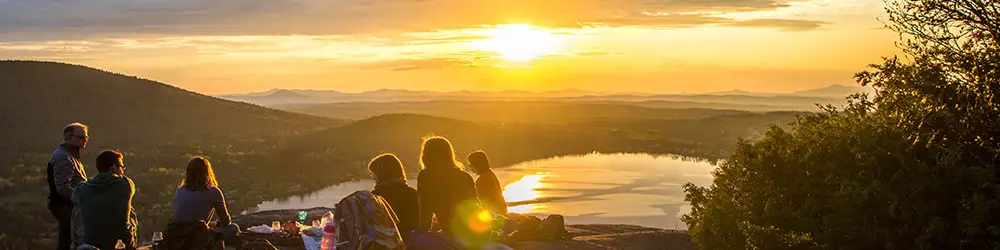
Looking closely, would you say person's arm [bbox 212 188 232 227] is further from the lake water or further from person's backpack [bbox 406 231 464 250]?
the lake water

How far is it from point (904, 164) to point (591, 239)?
221 inches

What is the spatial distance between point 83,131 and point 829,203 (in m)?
9.47

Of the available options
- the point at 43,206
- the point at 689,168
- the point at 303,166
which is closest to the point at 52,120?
the point at 303,166

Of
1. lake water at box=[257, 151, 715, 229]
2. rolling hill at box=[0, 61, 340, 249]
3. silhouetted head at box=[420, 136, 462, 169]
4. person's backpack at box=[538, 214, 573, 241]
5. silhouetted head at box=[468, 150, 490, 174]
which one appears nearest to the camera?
silhouetted head at box=[420, 136, 462, 169]

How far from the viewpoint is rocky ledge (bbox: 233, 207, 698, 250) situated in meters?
12.8

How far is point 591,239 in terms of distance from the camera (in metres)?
14.7

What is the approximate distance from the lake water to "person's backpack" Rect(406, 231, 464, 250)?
733 inches

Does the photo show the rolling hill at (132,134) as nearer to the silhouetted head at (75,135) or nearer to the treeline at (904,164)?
the silhouetted head at (75,135)

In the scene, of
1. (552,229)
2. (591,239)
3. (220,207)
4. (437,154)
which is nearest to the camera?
(220,207)

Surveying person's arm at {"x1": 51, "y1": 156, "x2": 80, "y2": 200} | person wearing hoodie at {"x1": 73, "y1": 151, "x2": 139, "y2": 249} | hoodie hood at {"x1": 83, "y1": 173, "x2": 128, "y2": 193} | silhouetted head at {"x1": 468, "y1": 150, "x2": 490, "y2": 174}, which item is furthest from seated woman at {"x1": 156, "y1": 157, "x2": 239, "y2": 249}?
silhouetted head at {"x1": 468, "y1": 150, "x2": 490, "y2": 174}

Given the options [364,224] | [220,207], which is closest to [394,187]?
[364,224]

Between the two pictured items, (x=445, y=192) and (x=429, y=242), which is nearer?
(x=429, y=242)

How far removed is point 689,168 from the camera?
53.9 metres

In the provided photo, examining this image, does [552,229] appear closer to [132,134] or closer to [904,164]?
[904,164]
